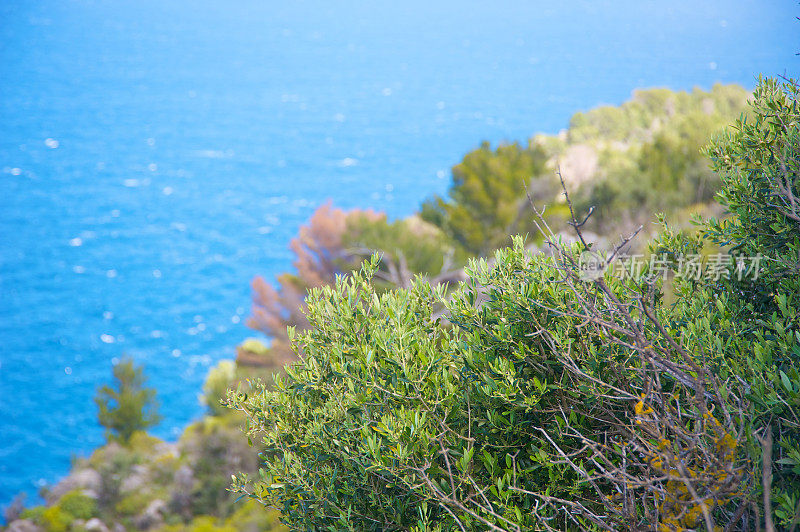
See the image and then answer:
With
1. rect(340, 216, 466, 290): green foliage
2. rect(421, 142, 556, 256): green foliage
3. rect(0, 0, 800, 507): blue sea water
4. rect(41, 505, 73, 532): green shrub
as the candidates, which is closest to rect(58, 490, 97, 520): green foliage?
rect(41, 505, 73, 532): green shrub

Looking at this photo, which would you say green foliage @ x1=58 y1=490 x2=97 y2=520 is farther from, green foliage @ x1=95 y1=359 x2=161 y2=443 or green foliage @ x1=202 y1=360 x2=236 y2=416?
green foliage @ x1=95 y1=359 x2=161 y2=443

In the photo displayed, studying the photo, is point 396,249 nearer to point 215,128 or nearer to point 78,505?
point 78,505

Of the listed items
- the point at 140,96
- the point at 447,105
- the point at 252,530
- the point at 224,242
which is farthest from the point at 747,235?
the point at 140,96

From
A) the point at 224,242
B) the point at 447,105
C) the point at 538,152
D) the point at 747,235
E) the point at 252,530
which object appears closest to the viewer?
the point at 747,235

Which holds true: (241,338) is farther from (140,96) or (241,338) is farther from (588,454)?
(140,96)

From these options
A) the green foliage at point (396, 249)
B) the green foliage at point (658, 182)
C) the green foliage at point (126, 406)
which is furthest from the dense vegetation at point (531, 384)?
the green foliage at point (126, 406)

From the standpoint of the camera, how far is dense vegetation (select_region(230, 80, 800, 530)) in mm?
2121

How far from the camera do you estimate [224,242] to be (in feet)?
136

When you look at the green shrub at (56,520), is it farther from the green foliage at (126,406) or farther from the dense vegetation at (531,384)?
the dense vegetation at (531,384)

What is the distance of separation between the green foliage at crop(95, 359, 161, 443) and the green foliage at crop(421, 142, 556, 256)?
13.1m

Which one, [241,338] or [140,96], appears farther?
[140,96]

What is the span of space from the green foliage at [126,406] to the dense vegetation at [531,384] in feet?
69.6

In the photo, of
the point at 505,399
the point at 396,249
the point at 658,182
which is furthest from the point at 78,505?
the point at 658,182

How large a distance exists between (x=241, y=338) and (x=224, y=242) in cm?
1174
